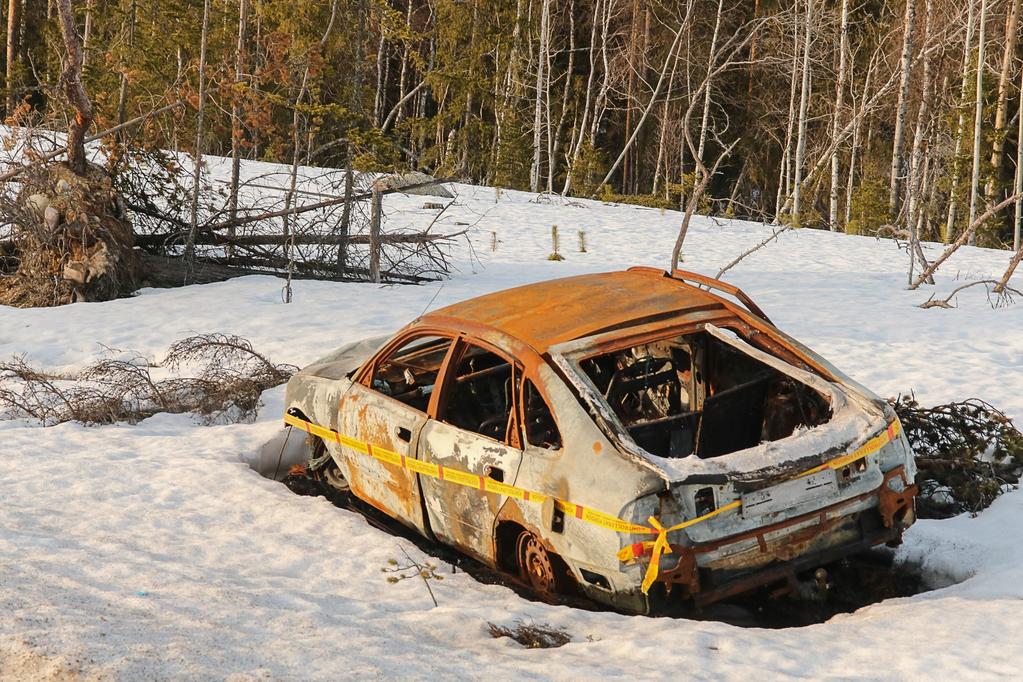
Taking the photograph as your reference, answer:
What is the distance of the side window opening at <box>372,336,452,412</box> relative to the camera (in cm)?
703

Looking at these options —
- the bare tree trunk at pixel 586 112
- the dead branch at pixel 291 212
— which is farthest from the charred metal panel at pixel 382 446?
the bare tree trunk at pixel 586 112

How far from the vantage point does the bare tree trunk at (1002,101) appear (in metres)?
32.3

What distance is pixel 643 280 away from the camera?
6555mm

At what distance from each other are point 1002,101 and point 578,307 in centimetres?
3099

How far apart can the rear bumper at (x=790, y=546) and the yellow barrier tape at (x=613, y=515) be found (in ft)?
0.26

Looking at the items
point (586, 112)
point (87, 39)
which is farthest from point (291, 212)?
point (586, 112)

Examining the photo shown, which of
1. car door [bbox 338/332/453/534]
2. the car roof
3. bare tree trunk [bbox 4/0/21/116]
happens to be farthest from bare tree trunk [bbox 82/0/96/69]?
the car roof

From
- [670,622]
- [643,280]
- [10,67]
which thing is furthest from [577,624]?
[10,67]

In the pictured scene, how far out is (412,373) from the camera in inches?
285

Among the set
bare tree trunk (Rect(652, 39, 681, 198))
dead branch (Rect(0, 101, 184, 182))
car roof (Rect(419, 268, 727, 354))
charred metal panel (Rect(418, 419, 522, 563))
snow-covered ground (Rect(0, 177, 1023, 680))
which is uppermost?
bare tree trunk (Rect(652, 39, 681, 198))

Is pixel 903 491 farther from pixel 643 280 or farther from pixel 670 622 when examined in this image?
pixel 643 280

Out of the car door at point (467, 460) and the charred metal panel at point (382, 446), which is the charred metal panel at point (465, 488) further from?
the charred metal panel at point (382, 446)

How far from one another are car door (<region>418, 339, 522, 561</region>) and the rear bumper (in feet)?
3.34

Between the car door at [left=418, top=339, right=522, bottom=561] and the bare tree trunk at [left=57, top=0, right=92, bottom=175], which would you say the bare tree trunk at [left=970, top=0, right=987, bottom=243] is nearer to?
the bare tree trunk at [left=57, top=0, right=92, bottom=175]
